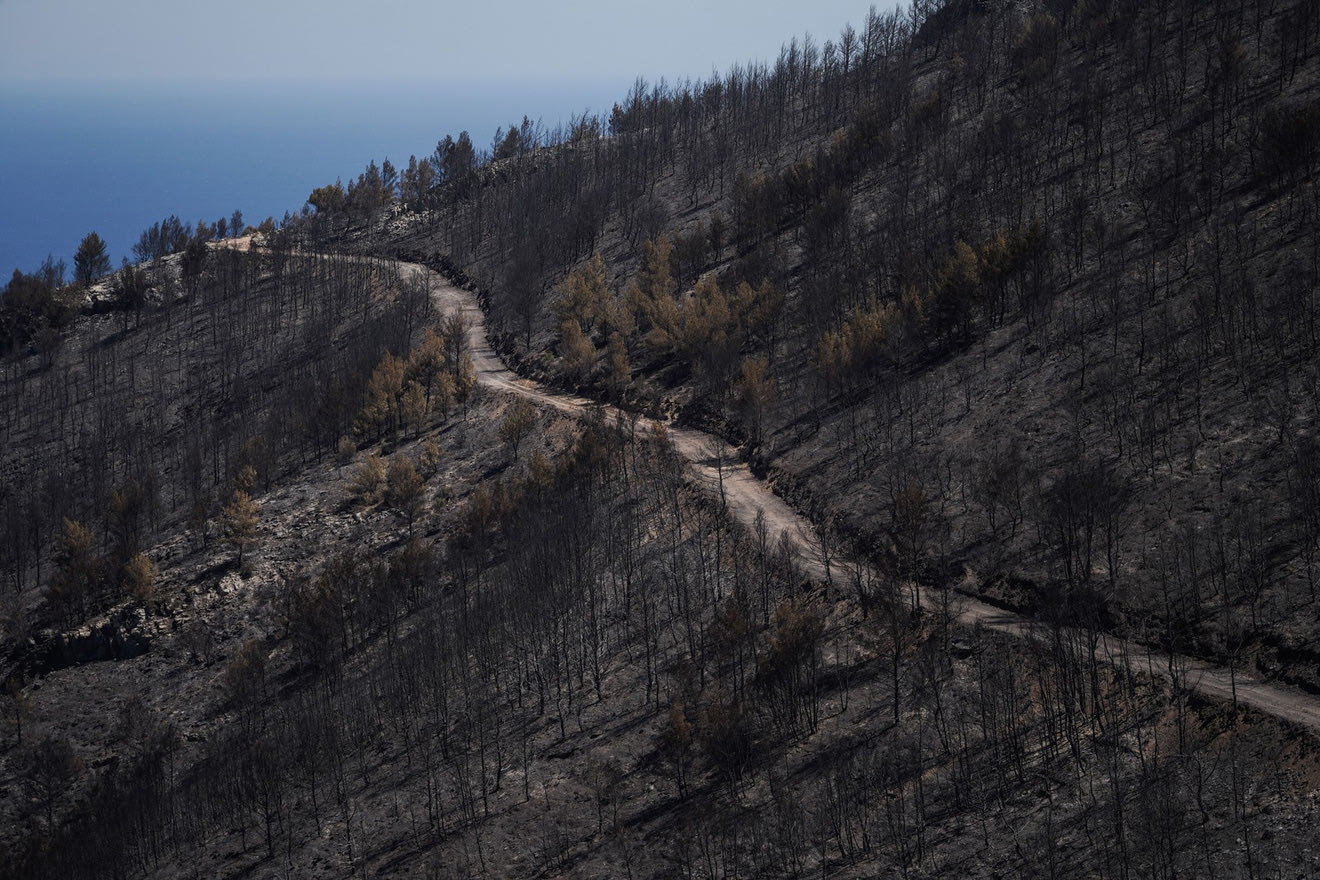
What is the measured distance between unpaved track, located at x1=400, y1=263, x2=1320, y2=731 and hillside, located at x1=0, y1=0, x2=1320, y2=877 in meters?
0.24

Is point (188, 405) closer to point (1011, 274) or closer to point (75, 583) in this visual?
point (75, 583)

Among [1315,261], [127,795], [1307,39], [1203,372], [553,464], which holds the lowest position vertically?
[127,795]

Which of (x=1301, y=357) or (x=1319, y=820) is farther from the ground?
(x=1301, y=357)

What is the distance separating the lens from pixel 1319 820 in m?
25.9

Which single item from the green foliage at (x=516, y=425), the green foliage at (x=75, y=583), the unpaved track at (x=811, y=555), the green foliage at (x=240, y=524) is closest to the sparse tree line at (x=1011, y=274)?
the unpaved track at (x=811, y=555)

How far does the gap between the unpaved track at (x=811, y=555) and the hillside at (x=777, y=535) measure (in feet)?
0.79

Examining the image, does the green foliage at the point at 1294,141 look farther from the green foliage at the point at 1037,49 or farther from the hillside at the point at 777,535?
the green foliage at the point at 1037,49

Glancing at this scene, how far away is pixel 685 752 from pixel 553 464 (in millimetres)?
25629

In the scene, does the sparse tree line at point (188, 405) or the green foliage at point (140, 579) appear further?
the sparse tree line at point (188, 405)

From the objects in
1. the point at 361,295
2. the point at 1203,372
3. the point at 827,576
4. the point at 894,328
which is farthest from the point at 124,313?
the point at 1203,372

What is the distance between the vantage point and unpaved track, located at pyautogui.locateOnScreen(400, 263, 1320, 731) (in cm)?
3119

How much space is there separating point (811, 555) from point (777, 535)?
242 centimetres

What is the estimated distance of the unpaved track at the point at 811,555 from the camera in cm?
3119

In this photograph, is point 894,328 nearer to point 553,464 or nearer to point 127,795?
point 553,464
